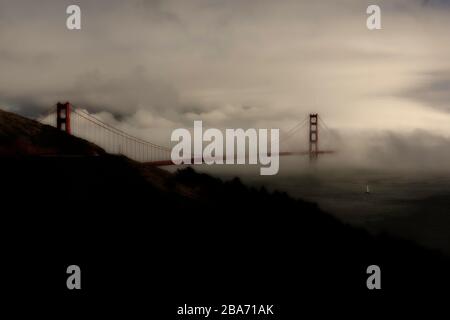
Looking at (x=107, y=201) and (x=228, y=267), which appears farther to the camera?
(x=107, y=201)

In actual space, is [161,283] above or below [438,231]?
above

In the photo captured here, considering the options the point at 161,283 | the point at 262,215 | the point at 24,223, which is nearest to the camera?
the point at 161,283

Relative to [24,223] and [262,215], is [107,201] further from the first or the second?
[262,215]

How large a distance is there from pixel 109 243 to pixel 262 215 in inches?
188

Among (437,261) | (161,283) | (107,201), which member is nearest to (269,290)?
(161,283)

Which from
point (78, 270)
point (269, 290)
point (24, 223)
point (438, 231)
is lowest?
point (438, 231)

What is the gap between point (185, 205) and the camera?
11.5 meters

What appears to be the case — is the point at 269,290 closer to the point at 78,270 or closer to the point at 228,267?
the point at 228,267

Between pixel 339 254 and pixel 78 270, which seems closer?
pixel 78 270

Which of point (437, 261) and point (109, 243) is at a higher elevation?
point (109, 243)

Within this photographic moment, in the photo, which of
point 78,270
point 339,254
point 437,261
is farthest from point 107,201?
point 437,261
